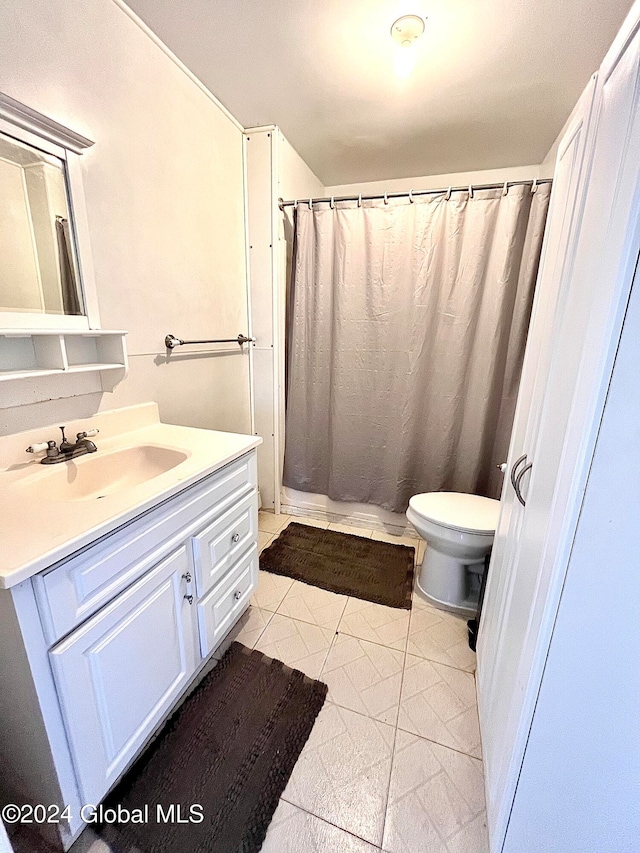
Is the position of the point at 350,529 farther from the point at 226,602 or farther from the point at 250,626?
the point at 226,602

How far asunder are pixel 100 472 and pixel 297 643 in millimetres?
1044

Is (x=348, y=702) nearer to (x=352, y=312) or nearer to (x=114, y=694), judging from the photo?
Result: (x=114, y=694)

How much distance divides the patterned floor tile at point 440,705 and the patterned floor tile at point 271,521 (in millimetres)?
1151

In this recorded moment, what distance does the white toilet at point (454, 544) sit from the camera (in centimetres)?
158

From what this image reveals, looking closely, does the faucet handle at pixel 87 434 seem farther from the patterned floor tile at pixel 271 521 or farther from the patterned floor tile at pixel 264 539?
the patterned floor tile at pixel 271 521

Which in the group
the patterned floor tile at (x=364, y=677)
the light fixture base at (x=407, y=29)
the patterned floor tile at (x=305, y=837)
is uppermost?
the light fixture base at (x=407, y=29)

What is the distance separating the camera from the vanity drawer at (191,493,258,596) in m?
1.18

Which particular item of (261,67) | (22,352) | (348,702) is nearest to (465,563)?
(348,702)

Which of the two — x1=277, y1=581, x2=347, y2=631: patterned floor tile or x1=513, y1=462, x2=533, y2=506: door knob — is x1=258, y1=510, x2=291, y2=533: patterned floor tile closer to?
x1=277, y1=581, x2=347, y2=631: patterned floor tile

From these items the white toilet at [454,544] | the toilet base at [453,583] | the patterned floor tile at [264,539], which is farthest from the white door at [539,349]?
the patterned floor tile at [264,539]

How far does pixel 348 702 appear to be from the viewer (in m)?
1.28

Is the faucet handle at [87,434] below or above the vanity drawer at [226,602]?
above

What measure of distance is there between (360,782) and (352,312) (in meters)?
2.04

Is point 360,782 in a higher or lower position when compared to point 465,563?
lower
